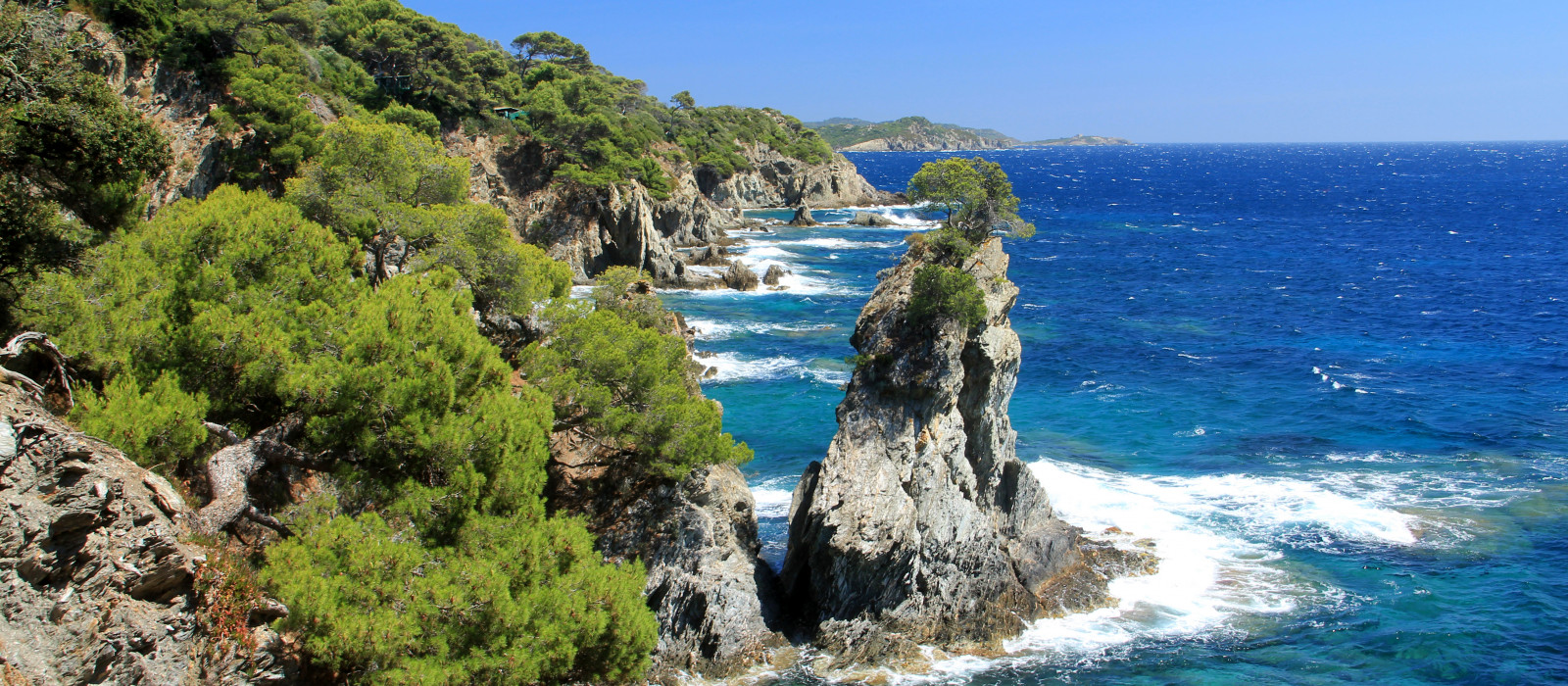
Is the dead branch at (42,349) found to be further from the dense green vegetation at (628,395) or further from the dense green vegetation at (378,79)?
the dense green vegetation at (378,79)

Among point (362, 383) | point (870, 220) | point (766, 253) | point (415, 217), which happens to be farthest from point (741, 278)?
point (362, 383)

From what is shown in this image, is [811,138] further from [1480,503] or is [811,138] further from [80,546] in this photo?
[80,546]

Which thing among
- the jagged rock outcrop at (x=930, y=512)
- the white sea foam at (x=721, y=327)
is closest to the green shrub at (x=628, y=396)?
the jagged rock outcrop at (x=930, y=512)

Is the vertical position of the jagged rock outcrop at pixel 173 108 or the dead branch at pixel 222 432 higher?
the jagged rock outcrop at pixel 173 108

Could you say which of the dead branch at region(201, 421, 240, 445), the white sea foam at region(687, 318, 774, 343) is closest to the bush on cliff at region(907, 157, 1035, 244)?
the dead branch at region(201, 421, 240, 445)

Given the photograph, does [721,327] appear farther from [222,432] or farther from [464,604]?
[464,604]

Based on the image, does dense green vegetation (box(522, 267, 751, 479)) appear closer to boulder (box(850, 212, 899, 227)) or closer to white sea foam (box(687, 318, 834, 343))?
white sea foam (box(687, 318, 834, 343))

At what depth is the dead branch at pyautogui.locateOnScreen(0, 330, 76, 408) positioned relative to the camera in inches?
520

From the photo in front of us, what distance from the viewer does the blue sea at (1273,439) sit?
2473 centimetres

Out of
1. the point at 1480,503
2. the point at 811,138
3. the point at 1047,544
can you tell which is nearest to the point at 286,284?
the point at 1047,544

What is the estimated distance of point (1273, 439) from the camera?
39.8 metres

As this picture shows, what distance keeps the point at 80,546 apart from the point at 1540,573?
124ft

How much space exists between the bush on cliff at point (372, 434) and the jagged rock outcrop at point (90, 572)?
146cm

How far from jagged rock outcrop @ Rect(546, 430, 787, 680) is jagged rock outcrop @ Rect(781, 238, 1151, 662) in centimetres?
258
